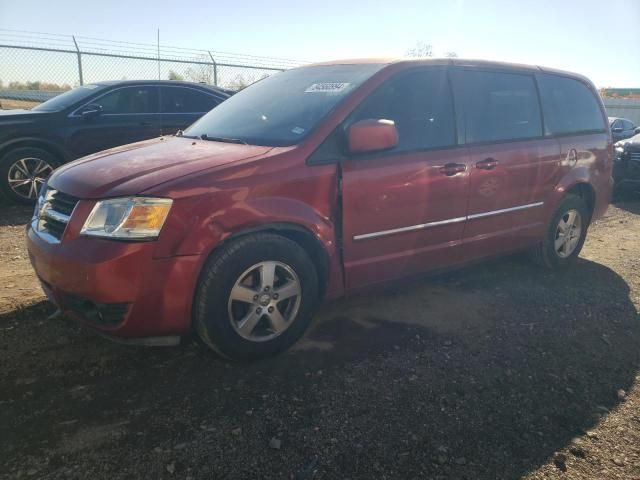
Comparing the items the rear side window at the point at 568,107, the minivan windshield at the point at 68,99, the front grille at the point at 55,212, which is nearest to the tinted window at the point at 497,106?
the rear side window at the point at 568,107

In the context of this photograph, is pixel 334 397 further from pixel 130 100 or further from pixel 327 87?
pixel 130 100

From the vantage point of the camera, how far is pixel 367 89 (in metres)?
3.20

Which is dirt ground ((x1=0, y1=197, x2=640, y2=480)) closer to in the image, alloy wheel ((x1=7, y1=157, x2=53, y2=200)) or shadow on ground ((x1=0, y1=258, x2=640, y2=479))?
shadow on ground ((x1=0, y1=258, x2=640, y2=479))

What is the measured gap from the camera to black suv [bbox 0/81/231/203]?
632 cm

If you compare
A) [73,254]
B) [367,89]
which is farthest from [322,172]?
[73,254]

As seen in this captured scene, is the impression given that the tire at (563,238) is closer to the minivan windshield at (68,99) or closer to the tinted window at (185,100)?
the tinted window at (185,100)

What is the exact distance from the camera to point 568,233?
4.80 meters

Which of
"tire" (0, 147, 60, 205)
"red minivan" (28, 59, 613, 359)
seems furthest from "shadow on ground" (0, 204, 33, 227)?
"red minivan" (28, 59, 613, 359)

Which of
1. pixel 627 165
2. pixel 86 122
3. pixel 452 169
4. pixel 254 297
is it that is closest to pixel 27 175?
pixel 86 122

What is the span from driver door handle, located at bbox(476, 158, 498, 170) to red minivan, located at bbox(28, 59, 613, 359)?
23mm

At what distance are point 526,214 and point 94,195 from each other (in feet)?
11.2

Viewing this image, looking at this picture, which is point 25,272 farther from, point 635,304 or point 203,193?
point 635,304

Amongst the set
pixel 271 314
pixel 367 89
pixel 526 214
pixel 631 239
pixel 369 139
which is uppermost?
pixel 367 89

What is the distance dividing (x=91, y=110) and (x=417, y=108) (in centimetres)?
502
